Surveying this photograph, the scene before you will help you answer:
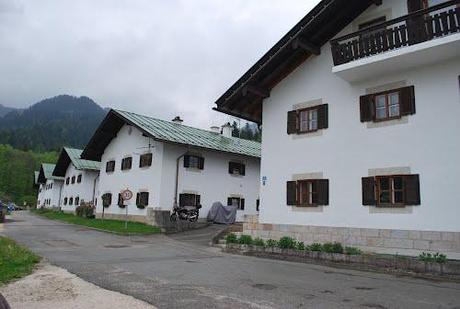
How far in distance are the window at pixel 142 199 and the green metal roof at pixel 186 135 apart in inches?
154

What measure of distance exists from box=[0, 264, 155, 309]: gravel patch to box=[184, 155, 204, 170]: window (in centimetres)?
1790

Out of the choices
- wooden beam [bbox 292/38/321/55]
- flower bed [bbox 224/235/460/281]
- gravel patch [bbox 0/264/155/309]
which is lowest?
gravel patch [bbox 0/264/155/309]

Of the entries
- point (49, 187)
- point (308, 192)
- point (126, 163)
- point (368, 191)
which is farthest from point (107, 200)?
point (49, 187)

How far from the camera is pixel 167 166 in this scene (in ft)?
86.3

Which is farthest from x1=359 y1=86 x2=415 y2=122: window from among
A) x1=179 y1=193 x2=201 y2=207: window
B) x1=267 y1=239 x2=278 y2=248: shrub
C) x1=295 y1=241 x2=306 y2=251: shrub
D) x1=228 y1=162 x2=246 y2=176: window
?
x1=228 y1=162 x2=246 y2=176: window

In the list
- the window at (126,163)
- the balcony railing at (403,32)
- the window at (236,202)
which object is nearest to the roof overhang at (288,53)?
the balcony railing at (403,32)

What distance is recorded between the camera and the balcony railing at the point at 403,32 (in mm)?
12352

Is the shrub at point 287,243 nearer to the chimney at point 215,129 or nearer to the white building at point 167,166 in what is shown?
the white building at point 167,166

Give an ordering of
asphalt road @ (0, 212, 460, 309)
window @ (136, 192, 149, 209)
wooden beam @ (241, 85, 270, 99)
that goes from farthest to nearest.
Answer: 1. window @ (136, 192, 149, 209)
2. wooden beam @ (241, 85, 270, 99)
3. asphalt road @ (0, 212, 460, 309)

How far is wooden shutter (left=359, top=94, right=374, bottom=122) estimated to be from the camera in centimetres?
1471

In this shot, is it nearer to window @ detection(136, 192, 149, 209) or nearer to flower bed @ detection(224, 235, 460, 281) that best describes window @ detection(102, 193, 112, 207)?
window @ detection(136, 192, 149, 209)

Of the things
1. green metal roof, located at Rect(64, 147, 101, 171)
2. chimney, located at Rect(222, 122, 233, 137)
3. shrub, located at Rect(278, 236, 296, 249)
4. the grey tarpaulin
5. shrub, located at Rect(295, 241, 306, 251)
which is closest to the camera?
shrub, located at Rect(295, 241, 306, 251)

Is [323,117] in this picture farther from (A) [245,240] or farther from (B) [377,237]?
(A) [245,240]

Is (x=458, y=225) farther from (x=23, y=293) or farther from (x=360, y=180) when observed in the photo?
(x=23, y=293)
